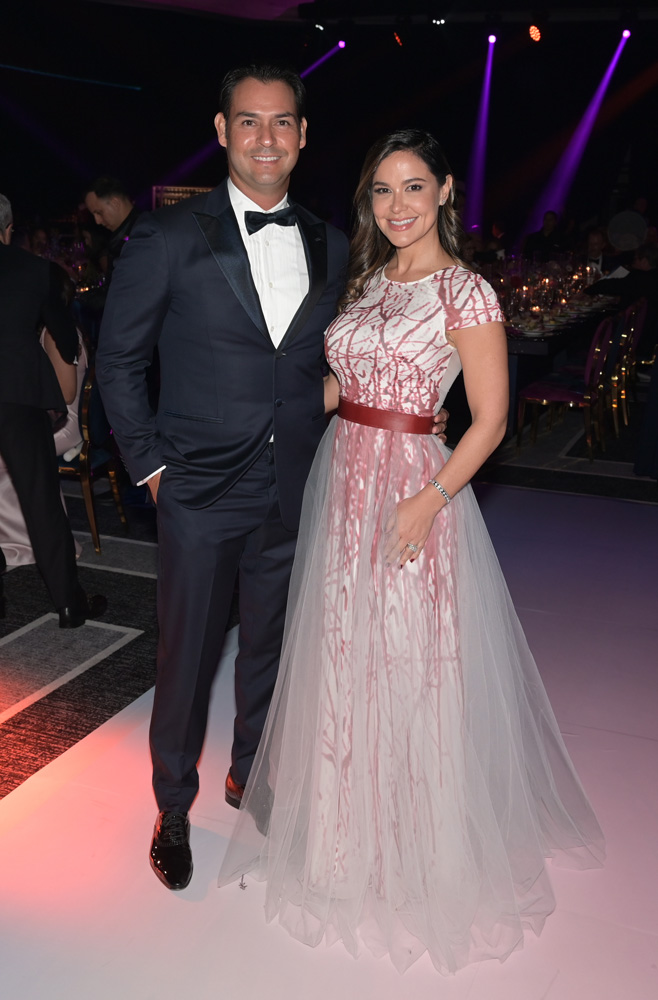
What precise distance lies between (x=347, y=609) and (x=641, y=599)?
2407mm

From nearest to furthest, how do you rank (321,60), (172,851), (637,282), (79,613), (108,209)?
(172,851), (79,613), (108,209), (637,282), (321,60)

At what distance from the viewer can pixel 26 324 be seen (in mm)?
3396

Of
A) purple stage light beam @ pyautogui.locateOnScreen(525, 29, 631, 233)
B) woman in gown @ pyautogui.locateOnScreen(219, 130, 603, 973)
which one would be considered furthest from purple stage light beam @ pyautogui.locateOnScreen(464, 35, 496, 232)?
woman in gown @ pyautogui.locateOnScreen(219, 130, 603, 973)

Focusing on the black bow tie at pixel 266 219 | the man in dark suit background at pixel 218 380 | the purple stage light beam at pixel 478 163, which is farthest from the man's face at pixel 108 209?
the purple stage light beam at pixel 478 163

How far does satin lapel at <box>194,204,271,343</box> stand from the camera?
2.00m

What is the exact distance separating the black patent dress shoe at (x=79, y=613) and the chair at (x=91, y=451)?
0.76 m

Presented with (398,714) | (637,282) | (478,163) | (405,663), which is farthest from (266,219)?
(478,163)

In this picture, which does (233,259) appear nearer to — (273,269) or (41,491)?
(273,269)

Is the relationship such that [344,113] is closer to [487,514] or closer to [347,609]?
[487,514]

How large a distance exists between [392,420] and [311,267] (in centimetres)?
41

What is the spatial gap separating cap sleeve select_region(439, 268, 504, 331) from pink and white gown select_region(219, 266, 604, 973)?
0.04ft

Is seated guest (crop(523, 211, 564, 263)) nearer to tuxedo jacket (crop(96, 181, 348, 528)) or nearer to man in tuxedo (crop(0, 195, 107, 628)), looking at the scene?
man in tuxedo (crop(0, 195, 107, 628))

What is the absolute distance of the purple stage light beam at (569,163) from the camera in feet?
43.6
